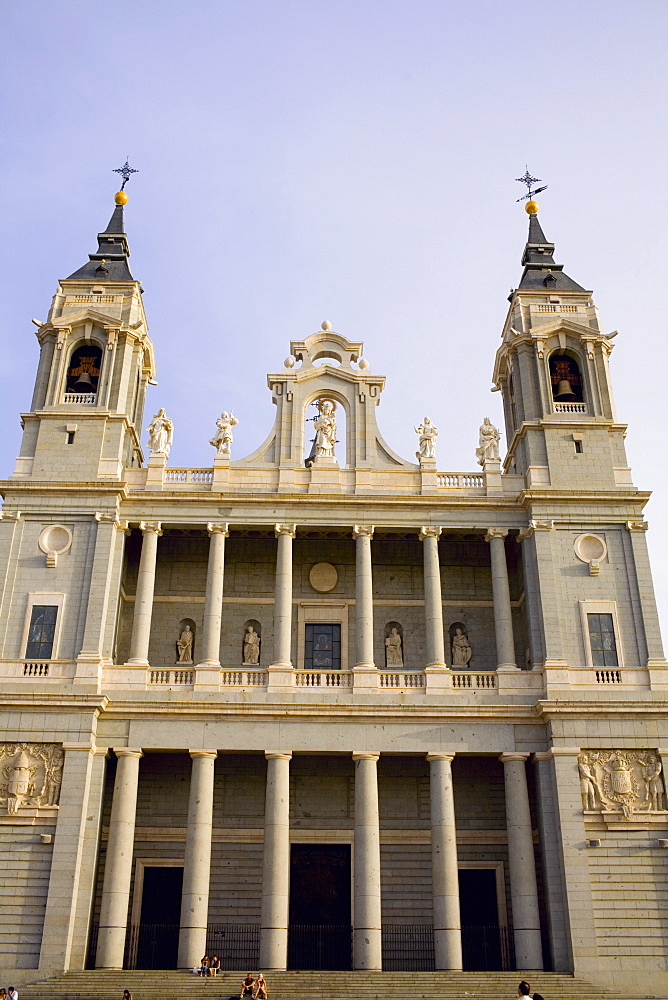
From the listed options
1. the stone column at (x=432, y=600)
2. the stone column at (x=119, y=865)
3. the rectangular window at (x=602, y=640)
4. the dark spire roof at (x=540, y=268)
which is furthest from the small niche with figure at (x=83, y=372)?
the rectangular window at (x=602, y=640)

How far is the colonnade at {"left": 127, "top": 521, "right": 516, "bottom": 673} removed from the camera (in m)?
32.1

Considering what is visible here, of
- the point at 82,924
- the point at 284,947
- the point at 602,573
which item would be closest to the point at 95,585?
the point at 82,924

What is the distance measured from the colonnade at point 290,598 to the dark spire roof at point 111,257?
33.8 ft

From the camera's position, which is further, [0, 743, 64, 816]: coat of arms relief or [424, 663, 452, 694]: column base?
[424, 663, 452, 694]: column base

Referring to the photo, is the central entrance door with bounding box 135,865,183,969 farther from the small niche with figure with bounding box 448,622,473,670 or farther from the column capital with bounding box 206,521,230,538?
the small niche with figure with bounding box 448,622,473,670

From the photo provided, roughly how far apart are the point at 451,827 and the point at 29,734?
12.6m

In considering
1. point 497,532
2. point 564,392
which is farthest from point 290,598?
point 564,392

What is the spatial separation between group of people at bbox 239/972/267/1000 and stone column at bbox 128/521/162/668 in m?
10.2

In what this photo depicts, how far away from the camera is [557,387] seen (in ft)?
120

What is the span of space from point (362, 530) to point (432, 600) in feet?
10.6

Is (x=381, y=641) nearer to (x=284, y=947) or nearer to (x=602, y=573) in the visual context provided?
(x=602, y=573)

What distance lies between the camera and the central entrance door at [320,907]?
30141 millimetres

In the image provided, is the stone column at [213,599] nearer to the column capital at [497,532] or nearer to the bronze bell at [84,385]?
the bronze bell at [84,385]

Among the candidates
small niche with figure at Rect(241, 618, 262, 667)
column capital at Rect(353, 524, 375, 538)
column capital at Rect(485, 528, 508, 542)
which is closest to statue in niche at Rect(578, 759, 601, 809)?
column capital at Rect(485, 528, 508, 542)
